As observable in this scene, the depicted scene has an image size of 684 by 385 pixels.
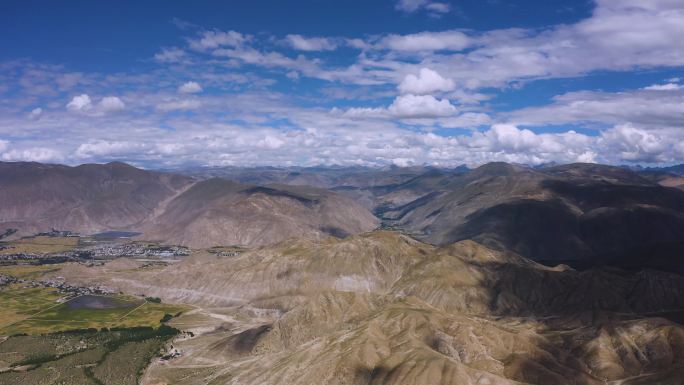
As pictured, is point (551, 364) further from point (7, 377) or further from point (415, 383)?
point (7, 377)

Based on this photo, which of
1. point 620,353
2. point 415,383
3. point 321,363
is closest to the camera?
point 415,383

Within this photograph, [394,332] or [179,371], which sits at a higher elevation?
[394,332]

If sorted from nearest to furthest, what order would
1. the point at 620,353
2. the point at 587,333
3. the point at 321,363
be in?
the point at 321,363 < the point at 620,353 < the point at 587,333

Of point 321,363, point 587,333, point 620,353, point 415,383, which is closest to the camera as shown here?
point 415,383

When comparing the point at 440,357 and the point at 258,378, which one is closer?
the point at 440,357

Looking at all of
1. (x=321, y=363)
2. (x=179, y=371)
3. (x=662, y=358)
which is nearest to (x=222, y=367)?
(x=179, y=371)

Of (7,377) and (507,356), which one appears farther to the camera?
(7,377)

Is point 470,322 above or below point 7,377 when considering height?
above

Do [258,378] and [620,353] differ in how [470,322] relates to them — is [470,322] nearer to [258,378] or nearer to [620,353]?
[620,353]

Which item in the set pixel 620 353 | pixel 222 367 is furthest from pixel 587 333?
pixel 222 367
